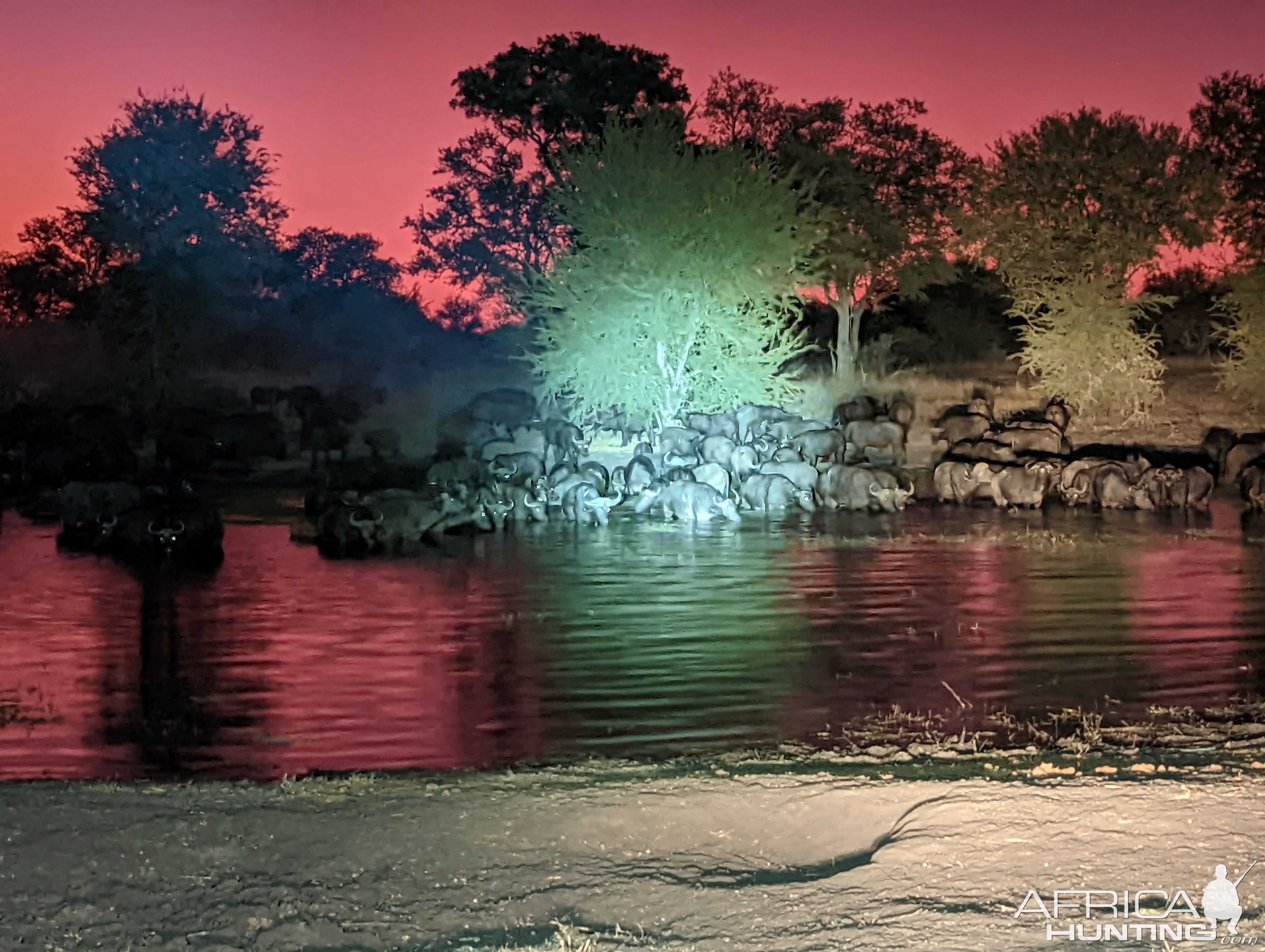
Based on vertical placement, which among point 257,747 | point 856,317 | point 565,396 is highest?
point 856,317

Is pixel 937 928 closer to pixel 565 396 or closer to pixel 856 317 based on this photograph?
pixel 565 396

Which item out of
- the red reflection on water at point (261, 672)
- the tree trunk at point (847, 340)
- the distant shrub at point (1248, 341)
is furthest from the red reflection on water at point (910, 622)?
the tree trunk at point (847, 340)

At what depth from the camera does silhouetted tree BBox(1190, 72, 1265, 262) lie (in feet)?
136

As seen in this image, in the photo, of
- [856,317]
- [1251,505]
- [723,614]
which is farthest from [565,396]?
[723,614]

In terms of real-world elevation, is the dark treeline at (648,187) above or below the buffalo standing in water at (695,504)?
above

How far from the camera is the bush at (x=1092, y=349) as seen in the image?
3981 centimetres

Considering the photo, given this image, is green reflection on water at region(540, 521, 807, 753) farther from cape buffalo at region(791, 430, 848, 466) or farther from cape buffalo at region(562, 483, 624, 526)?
cape buffalo at region(791, 430, 848, 466)

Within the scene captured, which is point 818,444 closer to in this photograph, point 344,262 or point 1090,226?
point 1090,226

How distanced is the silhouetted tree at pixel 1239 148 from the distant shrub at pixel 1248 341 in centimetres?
153

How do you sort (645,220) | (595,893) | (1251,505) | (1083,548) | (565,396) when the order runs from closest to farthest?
(595,893) < (1083,548) < (1251,505) < (645,220) < (565,396)

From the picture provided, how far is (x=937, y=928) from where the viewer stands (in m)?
5.34

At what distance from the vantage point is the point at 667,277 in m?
35.0

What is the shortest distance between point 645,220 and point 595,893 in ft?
97.4

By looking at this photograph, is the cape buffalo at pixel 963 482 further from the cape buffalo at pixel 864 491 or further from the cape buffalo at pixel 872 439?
the cape buffalo at pixel 872 439
